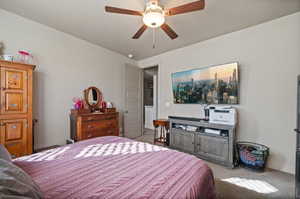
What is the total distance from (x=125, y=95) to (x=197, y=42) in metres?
2.54

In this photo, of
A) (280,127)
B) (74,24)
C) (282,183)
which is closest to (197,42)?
(280,127)

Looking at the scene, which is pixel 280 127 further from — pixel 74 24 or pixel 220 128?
pixel 74 24

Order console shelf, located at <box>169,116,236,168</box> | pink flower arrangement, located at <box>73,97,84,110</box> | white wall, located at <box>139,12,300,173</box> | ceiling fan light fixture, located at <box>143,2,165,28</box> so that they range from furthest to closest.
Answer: pink flower arrangement, located at <box>73,97,84,110</box> < console shelf, located at <box>169,116,236,168</box> < white wall, located at <box>139,12,300,173</box> < ceiling fan light fixture, located at <box>143,2,165,28</box>

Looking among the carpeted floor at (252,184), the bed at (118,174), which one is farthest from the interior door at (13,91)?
the carpeted floor at (252,184)

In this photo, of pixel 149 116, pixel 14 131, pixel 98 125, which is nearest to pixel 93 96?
pixel 98 125

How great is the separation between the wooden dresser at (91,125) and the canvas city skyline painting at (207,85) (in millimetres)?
1788

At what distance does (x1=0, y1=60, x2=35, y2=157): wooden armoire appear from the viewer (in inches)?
87.8

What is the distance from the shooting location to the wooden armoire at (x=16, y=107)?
2.23 meters

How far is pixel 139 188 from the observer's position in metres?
0.87

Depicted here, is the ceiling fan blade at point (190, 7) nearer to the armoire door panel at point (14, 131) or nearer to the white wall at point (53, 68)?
the white wall at point (53, 68)

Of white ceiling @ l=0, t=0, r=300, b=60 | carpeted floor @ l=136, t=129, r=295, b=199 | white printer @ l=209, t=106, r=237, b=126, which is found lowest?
carpeted floor @ l=136, t=129, r=295, b=199

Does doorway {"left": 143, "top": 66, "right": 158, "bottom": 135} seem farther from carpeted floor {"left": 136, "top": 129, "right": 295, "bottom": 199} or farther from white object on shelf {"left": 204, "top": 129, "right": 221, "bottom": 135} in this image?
carpeted floor {"left": 136, "top": 129, "right": 295, "bottom": 199}

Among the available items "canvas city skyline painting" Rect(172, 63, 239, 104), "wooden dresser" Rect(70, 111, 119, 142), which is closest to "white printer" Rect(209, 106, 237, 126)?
"canvas city skyline painting" Rect(172, 63, 239, 104)

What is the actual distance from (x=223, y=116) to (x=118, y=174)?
2.31 meters
